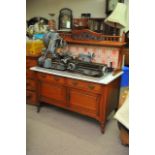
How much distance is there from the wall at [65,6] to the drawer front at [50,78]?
1.64m

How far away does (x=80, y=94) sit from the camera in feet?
8.36

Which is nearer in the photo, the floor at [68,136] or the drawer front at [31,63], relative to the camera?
the floor at [68,136]

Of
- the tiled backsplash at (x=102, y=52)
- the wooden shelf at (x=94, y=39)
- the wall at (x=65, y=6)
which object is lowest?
the tiled backsplash at (x=102, y=52)

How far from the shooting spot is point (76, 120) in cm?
281

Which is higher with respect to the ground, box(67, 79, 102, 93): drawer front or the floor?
box(67, 79, 102, 93): drawer front

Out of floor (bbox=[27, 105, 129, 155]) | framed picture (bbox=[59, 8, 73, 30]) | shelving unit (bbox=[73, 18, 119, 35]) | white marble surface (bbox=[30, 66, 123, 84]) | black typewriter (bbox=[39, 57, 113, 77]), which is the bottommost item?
floor (bbox=[27, 105, 129, 155])

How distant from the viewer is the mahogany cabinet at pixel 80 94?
2.40 meters

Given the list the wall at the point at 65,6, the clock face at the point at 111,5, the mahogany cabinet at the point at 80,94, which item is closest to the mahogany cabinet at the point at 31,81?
the mahogany cabinet at the point at 80,94

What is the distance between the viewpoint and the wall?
361 centimetres

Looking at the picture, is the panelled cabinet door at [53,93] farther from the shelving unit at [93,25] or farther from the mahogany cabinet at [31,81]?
the shelving unit at [93,25]

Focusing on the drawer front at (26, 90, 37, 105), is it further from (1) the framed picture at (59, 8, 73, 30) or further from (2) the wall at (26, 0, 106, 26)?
(2) the wall at (26, 0, 106, 26)

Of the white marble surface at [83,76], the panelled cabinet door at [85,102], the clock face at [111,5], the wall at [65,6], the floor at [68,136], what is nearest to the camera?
the floor at [68,136]

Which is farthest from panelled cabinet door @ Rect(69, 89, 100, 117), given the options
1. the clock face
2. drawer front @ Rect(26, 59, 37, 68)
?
the clock face
